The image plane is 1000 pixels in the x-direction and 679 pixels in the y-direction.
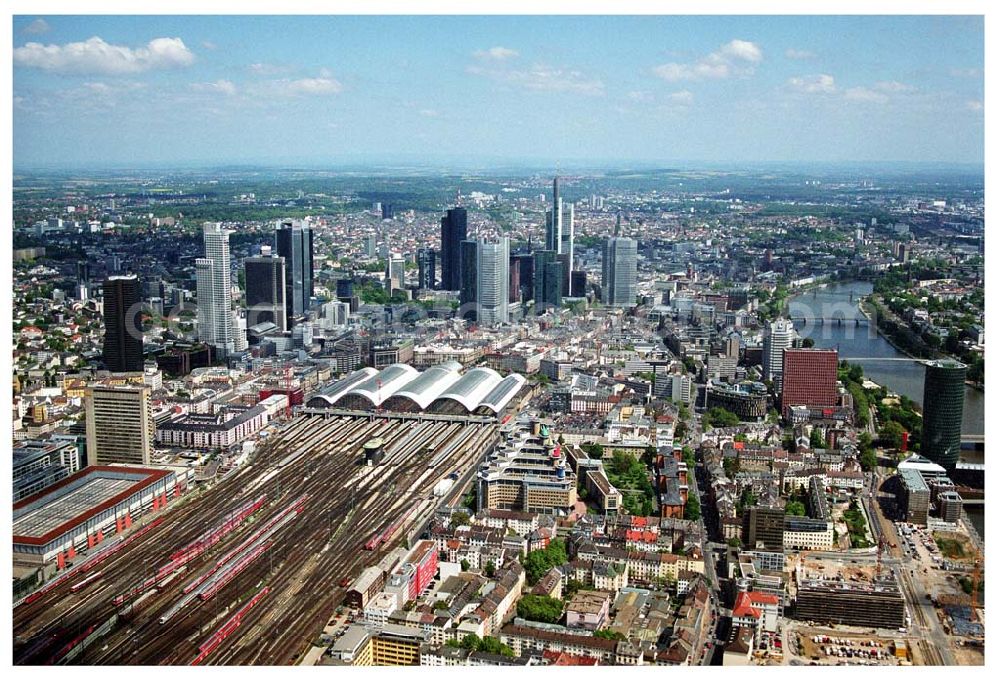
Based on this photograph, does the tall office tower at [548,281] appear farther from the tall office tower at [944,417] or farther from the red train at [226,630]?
the red train at [226,630]

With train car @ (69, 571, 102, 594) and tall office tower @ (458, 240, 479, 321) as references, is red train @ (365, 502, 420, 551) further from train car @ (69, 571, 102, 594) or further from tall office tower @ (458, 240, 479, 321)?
tall office tower @ (458, 240, 479, 321)

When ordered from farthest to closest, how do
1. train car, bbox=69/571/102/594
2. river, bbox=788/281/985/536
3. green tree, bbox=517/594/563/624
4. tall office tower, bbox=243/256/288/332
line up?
1. tall office tower, bbox=243/256/288/332
2. river, bbox=788/281/985/536
3. train car, bbox=69/571/102/594
4. green tree, bbox=517/594/563/624

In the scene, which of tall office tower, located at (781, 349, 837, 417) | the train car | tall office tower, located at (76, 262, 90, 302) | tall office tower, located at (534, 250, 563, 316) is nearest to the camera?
the train car

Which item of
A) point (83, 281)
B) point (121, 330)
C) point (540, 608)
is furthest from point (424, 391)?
point (83, 281)

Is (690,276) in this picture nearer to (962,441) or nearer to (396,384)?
(396,384)

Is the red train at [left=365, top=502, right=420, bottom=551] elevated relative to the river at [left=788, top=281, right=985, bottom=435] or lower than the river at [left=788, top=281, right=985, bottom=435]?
lower

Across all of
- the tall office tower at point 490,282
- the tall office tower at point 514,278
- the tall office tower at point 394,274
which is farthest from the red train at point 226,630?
the tall office tower at point 394,274

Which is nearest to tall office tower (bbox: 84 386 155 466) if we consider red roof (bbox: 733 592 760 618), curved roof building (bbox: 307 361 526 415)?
curved roof building (bbox: 307 361 526 415)
